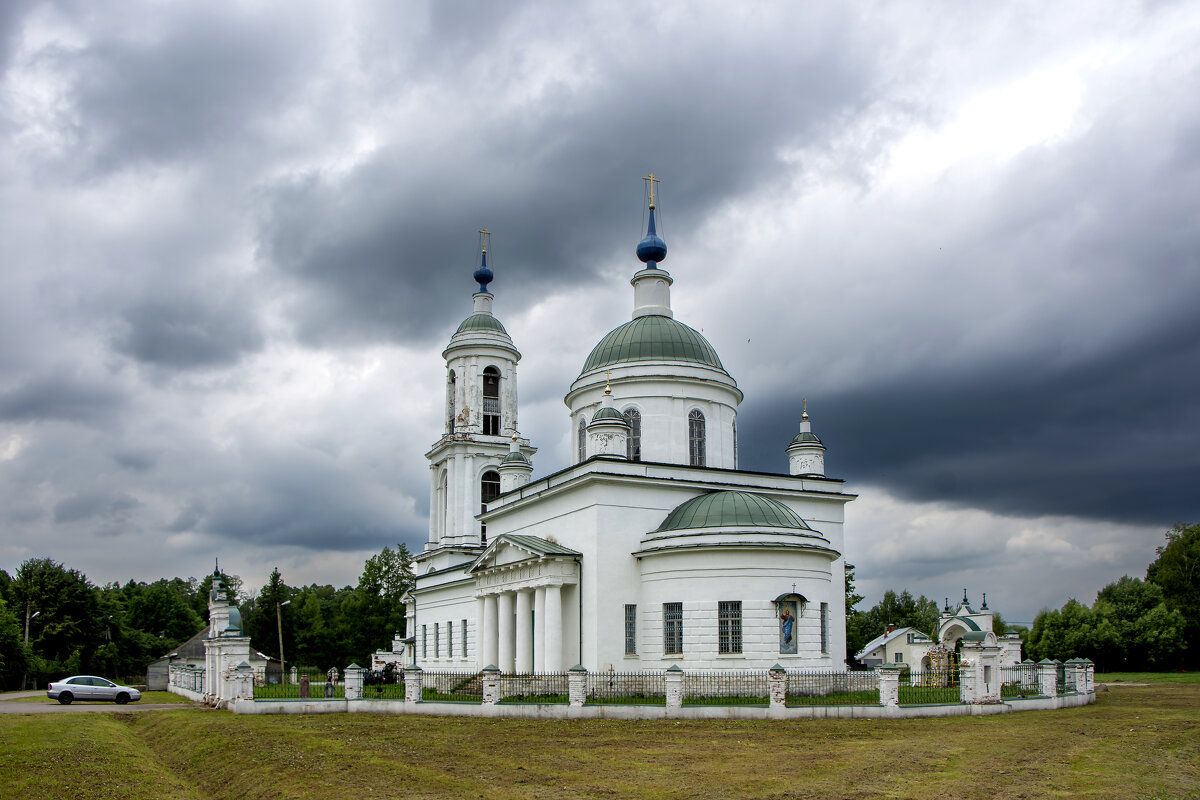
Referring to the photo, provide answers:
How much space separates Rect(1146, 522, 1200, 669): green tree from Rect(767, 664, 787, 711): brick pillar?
41.2 metres

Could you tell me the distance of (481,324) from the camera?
49688 mm

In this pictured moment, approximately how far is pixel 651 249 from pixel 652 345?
192 inches

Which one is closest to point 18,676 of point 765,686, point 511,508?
point 511,508

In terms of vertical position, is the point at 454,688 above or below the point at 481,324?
below

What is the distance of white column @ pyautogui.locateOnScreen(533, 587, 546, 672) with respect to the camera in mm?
31266

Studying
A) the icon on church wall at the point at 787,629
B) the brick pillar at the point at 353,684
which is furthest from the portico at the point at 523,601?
the icon on church wall at the point at 787,629

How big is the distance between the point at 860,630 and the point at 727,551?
51.0 metres

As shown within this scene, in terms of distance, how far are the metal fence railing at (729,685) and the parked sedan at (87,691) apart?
19454mm

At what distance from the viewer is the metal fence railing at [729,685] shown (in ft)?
88.1

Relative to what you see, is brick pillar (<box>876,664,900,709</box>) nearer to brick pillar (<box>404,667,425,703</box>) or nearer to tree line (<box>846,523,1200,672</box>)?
brick pillar (<box>404,667,425,703</box>)

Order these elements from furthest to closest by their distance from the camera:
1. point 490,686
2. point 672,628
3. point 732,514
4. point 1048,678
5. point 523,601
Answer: point 523,601
point 672,628
point 732,514
point 1048,678
point 490,686

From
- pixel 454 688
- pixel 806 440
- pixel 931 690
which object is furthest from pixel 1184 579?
pixel 454 688

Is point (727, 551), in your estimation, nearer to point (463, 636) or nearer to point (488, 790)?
point (488, 790)

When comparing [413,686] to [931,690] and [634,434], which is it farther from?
[931,690]
